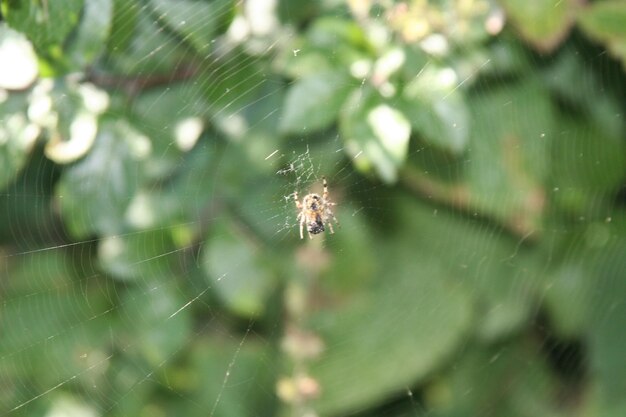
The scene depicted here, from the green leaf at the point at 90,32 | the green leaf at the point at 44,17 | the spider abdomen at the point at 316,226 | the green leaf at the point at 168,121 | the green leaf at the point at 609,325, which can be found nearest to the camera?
the green leaf at the point at 44,17

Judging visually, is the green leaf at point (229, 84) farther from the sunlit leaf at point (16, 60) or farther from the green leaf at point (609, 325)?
the green leaf at point (609, 325)

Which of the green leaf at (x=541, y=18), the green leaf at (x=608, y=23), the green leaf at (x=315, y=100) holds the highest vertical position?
the green leaf at (x=541, y=18)

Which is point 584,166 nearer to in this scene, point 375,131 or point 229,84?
point 375,131

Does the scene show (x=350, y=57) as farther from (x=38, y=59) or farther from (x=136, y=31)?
(x=38, y=59)

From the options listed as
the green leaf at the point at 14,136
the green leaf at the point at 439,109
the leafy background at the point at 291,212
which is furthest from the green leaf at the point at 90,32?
the green leaf at the point at 439,109

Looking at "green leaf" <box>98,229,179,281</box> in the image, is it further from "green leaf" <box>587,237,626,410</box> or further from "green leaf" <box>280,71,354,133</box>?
"green leaf" <box>587,237,626,410</box>
